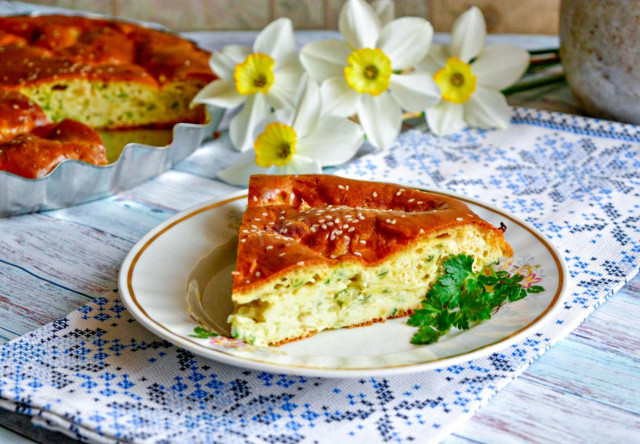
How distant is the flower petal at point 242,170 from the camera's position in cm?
220

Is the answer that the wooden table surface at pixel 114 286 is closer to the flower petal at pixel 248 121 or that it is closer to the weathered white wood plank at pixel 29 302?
the weathered white wood plank at pixel 29 302

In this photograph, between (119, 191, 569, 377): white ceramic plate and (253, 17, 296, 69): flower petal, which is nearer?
(119, 191, 569, 377): white ceramic plate

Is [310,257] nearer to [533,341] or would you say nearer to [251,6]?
[533,341]

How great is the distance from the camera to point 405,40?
2340 millimetres

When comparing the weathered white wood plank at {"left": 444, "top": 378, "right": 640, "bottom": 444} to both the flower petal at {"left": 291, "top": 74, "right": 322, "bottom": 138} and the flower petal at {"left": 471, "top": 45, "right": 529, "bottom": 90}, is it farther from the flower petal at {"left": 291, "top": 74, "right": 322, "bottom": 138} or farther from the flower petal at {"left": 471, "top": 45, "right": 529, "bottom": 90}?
the flower petal at {"left": 471, "top": 45, "right": 529, "bottom": 90}

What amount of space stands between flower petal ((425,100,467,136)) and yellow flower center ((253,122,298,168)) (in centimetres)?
63

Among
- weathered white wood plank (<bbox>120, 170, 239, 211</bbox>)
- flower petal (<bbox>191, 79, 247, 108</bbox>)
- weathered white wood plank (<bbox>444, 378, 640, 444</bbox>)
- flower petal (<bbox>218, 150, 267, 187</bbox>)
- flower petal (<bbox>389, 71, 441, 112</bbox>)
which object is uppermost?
flower petal (<bbox>389, 71, 441, 112</bbox>)

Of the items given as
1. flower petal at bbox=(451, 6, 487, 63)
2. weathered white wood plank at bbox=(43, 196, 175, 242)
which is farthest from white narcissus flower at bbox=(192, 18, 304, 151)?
flower petal at bbox=(451, 6, 487, 63)

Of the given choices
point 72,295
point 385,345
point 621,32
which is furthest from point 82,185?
point 621,32

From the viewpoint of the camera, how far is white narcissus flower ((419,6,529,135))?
2.50 m

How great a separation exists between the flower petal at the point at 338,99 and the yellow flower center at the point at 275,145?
228mm

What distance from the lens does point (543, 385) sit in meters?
1.34

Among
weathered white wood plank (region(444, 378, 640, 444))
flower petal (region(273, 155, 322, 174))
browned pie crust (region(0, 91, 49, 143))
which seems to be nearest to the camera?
A: weathered white wood plank (region(444, 378, 640, 444))

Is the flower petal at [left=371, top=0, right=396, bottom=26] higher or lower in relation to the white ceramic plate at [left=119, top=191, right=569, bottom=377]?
higher
